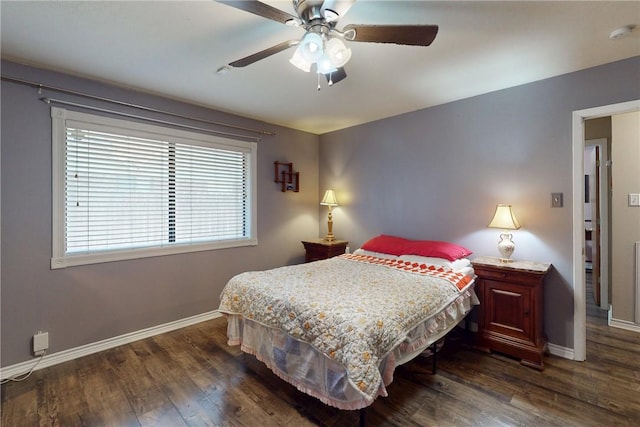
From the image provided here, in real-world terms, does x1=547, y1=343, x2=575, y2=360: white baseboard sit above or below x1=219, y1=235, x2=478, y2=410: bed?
below

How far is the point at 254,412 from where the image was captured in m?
1.82

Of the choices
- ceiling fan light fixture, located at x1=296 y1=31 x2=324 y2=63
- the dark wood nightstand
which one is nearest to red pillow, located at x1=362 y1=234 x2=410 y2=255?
the dark wood nightstand

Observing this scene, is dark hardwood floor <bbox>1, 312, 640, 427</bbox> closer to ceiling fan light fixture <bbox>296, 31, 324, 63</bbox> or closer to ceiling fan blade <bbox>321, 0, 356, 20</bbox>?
ceiling fan light fixture <bbox>296, 31, 324, 63</bbox>

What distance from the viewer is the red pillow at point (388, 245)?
3178mm

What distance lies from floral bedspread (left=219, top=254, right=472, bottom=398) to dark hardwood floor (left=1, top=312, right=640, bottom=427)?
0.51 meters

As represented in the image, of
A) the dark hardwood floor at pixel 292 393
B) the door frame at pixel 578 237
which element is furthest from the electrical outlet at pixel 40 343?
the door frame at pixel 578 237

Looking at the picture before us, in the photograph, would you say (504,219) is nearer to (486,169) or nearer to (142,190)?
(486,169)

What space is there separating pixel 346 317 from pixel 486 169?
7.32 ft

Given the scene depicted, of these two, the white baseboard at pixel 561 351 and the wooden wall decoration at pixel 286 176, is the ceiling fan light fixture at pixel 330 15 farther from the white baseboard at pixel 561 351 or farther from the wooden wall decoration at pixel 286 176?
the white baseboard at pixel 561 351

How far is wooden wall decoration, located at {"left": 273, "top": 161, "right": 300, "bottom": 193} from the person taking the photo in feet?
12.9

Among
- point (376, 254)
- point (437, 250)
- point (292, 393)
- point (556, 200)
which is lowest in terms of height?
point (292, 393)

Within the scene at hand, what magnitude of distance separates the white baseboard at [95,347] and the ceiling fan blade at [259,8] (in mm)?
2951

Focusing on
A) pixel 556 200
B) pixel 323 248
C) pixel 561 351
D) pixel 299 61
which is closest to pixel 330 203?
pixel 323 248

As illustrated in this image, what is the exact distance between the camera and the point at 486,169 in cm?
288
